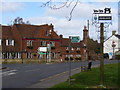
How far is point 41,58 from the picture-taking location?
67938mm

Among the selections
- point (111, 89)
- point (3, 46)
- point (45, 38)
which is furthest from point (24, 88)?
point (45, 38)

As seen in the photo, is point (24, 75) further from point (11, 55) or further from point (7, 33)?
point (7, 33)

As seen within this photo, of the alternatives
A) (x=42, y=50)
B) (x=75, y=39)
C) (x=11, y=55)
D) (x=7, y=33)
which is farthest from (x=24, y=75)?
(x=7, y=33)

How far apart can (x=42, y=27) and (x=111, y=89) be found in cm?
5866

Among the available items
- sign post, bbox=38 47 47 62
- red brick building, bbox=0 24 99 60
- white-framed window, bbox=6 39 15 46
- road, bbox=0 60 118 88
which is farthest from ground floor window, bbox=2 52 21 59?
road, bbox=0 60 118 88

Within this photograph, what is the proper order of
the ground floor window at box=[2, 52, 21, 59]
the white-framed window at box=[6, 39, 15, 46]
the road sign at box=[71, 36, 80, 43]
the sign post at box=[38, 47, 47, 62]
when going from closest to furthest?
1. the road sign at box=[71, 36, 80, 43]
2. the ground floor window at box=[2, 52, 21, 59]
3. the white-framed window at box=[6, 39, 15, 46]
4. the sign post at box=[38, 47, 47, 62]

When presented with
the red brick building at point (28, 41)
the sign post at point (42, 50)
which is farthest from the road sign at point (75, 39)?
the sign post at point (42, 50)

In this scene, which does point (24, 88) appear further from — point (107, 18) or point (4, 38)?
point (4, 38)

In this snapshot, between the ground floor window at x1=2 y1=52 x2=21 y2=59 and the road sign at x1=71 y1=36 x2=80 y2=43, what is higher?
the road sign at x1=71 y1=36 x2=80 y2=43

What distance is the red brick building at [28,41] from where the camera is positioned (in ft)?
216

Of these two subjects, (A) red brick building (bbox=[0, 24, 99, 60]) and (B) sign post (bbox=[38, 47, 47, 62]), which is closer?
(A) red brick building (bbox=[0, 24, 99, 60])

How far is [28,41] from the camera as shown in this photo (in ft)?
225

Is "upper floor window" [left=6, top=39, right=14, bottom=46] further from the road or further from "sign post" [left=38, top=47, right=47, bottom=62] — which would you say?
the road

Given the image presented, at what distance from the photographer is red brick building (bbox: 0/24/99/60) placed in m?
65.8
